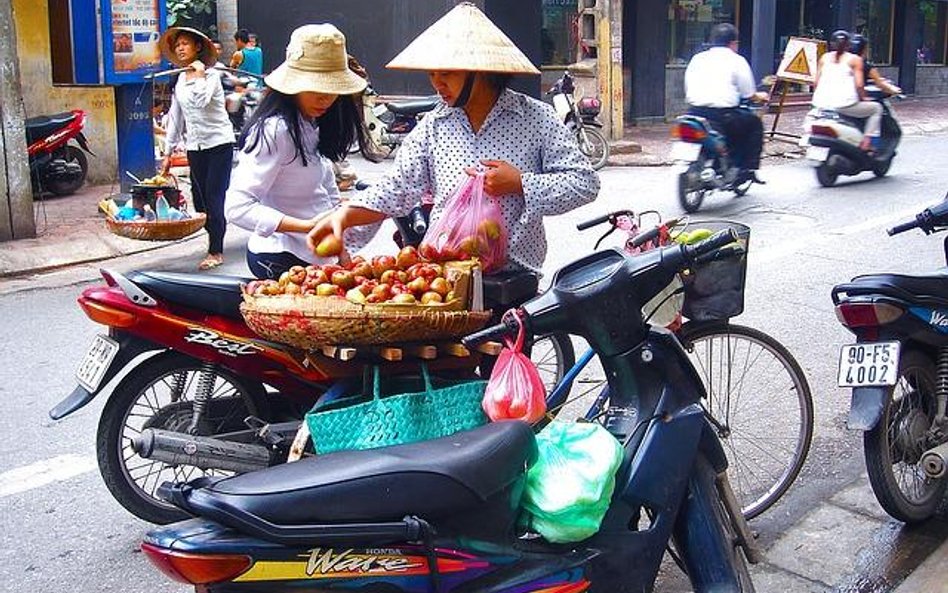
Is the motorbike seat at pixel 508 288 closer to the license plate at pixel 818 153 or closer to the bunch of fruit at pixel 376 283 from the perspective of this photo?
the bunch of fruit at pixel 376 283

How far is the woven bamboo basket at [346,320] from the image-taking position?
3316mm

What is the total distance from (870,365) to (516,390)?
1.46m

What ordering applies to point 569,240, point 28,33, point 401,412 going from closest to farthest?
point 401,412, point 569,240, point 28,33

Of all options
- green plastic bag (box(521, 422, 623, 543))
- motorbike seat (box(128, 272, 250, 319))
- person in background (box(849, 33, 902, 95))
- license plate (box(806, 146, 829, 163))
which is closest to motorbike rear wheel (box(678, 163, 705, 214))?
license plate (box(806, 146, 829, 163))

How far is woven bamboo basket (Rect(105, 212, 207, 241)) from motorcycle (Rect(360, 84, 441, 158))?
6141 millimetres

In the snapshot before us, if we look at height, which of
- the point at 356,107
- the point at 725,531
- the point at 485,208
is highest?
the point at 356,107

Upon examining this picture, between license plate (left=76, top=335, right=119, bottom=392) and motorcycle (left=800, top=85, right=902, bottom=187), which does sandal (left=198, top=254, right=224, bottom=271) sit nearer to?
license plate (left=76, top=335, right=119, bottom=392)

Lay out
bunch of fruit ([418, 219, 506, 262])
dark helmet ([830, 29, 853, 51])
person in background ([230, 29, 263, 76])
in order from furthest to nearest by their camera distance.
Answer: person in background ([230, 29, 263, 76]) < dark helmet ([830, 29, 853, 51]) < bunch of fruit ([418, 219, 506, 262])

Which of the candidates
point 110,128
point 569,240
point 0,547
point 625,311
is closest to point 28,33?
point 110,128

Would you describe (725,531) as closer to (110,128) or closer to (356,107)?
(356,107)

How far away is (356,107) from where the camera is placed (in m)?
4.45

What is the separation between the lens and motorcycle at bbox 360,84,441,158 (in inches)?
571

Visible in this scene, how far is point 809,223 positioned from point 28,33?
8272 millimetres

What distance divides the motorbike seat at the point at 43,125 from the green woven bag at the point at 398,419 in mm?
8802
